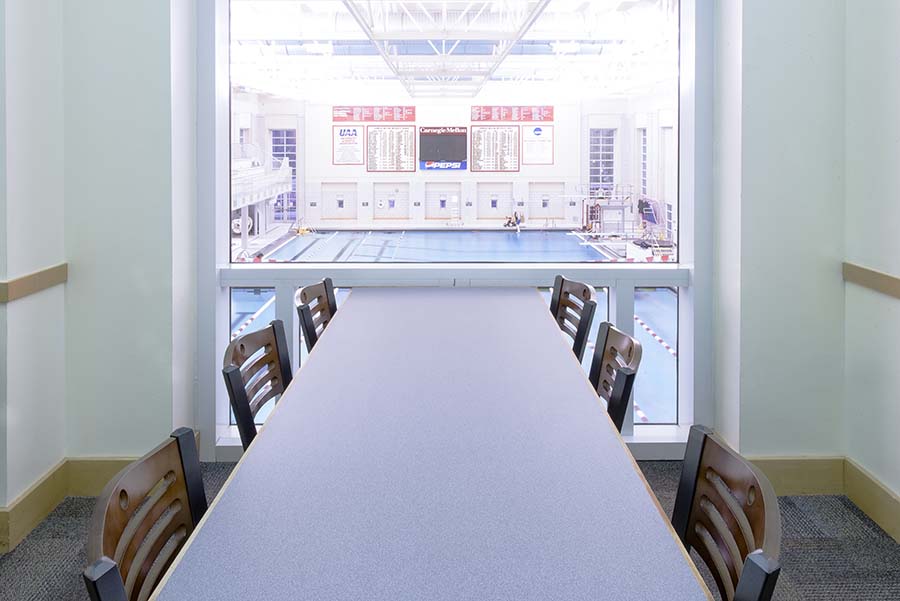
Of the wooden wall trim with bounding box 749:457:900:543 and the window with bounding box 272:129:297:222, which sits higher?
the window with bounding box 272:129:297:222

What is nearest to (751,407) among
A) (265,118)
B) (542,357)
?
(542,357)

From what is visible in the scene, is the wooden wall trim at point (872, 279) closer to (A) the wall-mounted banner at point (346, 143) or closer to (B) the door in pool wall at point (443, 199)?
(B) the door in pool wall at point (443, 199)

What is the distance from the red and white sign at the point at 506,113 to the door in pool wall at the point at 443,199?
1.19 feet

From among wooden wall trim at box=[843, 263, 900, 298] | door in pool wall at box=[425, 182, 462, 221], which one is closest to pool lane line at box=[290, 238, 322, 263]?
door in pool wall at box=[425, 182, 462, 221]

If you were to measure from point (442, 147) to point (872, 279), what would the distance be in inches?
83.5

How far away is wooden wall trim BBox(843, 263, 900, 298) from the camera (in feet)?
11.5

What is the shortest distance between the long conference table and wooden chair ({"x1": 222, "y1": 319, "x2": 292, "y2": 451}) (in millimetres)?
108

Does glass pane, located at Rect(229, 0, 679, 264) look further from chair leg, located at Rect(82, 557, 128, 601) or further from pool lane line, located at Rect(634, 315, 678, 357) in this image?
chair leg, located at Rect(82, 557, 128, 601)

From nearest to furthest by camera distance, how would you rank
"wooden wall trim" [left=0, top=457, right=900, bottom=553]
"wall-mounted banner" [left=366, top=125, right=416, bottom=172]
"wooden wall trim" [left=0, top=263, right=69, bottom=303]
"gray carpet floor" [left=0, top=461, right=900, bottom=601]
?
1. "gray carpet floor" [left=0, top=461, right=900, bottom=601]
2. "wooden wall trim" [left=0, top=263, right=69, bottom=303]
3. "wooden wall trim" [left=0, top=457, right=900, bottom=553]
4. "wall-mounted banner" [left=366, top=125, right=416, bottom=172]

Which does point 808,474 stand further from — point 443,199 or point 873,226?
point 443,199

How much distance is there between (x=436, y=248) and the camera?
4672 millimetres

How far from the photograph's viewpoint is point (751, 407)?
4027mm

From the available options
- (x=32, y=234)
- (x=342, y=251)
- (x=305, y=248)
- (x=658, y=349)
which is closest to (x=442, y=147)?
(x=342, y=251)

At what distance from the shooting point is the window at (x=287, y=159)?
4.62 meters
